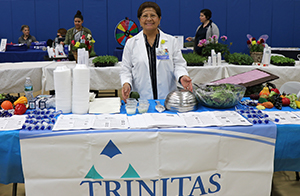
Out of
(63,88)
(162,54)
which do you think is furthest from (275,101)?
(63,88)

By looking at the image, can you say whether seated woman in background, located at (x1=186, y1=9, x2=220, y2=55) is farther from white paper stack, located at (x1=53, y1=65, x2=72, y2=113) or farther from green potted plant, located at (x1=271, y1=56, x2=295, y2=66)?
white paper stack, located at (x1=53, y1=65, x2=72, y2=113)

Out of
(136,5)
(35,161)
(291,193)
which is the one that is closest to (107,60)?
(35,161)

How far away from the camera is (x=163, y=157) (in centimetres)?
164

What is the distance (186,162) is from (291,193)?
1.22 metres

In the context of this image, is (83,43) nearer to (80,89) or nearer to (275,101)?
(80,89)

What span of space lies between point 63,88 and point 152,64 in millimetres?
929

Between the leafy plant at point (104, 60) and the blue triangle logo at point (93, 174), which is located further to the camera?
the leafy plant at point (104, 60)

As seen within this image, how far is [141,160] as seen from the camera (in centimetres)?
163

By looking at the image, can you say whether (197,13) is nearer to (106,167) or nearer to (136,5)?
(136,5)

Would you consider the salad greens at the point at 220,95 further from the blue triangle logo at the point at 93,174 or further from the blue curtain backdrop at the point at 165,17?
the blue curtain backdrop at the point at 165,17

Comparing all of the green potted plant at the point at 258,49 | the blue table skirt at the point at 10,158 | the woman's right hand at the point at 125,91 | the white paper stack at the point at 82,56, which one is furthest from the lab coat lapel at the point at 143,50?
the green potted plant at the point at 258,49

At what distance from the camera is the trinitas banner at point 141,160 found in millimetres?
1595

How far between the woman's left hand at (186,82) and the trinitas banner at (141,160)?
67cm

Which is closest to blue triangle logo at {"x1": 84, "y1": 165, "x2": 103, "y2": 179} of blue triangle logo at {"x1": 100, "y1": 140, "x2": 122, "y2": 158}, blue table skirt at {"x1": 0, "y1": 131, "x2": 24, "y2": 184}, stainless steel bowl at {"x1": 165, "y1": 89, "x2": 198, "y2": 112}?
blue triangle logo at {"x1": 100, "y1": 140, "x2": 122, "y2": 158}
